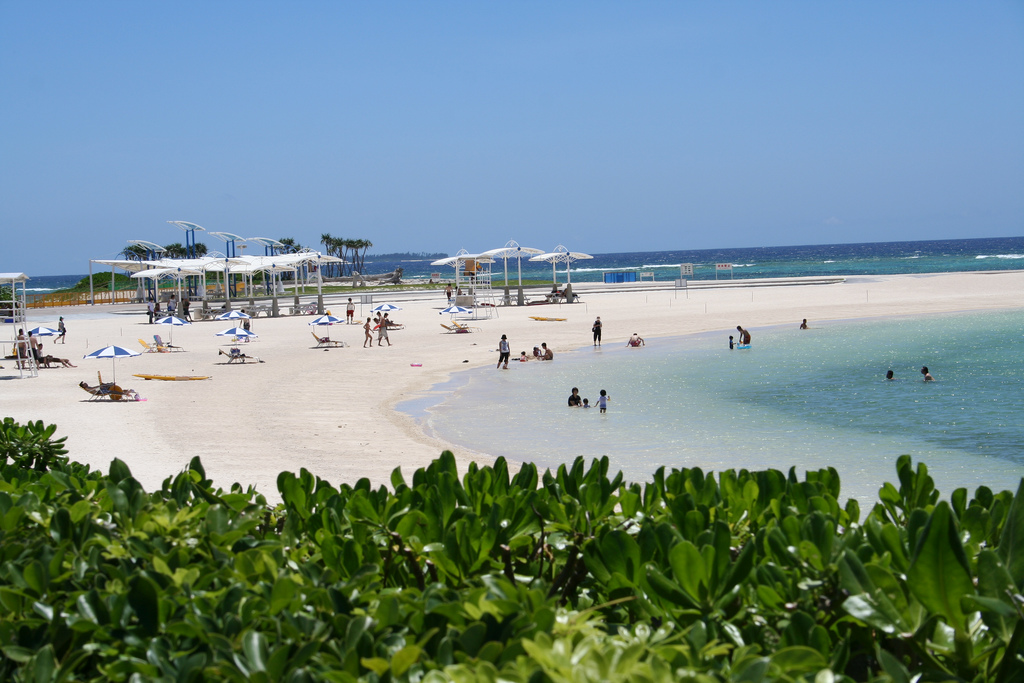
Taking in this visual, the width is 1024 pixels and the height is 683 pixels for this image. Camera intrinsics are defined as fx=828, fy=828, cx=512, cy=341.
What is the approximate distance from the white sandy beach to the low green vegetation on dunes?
6.48 metres

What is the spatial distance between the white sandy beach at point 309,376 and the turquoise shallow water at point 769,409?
1.64 m

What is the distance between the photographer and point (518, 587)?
210 cm

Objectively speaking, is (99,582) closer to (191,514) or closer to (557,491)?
(191,514)

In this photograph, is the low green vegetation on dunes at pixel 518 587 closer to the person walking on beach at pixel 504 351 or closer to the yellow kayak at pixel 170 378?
the yellow kayak at pixel 170 378

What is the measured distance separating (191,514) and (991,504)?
2.75m

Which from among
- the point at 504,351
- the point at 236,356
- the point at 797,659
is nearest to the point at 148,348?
the point at 236,356

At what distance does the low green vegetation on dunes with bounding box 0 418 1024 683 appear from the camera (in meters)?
1.82

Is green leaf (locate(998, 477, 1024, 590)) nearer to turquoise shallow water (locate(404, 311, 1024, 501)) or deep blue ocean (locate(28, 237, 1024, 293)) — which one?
turquoise shallow water (locate(404, 311, 1024, 501))

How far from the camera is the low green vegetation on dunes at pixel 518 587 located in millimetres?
1824

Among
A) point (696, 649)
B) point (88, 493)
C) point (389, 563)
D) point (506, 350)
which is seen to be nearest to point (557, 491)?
point (389, 563)

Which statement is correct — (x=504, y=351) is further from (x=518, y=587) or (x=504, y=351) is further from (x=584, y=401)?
(x=518, y=587)

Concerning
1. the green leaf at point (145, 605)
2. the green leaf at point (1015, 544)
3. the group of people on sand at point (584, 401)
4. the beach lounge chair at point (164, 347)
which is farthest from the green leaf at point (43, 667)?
the beach lounge chair at point (164, 347)

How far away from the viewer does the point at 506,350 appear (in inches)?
871

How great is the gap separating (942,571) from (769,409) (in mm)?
14832
